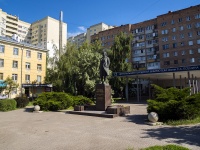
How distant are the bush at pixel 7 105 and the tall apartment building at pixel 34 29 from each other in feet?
187

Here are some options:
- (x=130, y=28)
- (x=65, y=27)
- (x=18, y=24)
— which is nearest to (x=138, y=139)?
(x=130, y=28)

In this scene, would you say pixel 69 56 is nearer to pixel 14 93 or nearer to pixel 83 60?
pixel 83 60

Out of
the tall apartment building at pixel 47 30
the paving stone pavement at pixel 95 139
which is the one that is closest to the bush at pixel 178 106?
the paving stone pavement at pixel 95 139

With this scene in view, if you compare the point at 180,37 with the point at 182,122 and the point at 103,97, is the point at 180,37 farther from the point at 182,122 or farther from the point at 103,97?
the point at 182,122

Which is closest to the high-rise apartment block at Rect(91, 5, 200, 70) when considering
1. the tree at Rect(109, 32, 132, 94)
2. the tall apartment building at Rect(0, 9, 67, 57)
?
the tree at Rect(109, 32, 132, 94)

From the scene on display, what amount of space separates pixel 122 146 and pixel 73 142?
68.5 inches

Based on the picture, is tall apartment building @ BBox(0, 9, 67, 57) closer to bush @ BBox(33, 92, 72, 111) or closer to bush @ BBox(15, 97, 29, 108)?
bush @ BBox(15, 97, 29, 108)

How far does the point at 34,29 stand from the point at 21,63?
53150 mm

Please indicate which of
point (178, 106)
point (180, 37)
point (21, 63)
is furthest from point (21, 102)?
point (180, 37)

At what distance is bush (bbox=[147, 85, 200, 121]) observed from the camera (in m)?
9.95

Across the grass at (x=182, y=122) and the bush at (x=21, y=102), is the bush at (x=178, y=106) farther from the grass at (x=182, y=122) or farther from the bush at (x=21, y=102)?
the bush at (x=21, y=102)

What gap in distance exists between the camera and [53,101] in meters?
17.0

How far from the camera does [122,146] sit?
6.04 meters

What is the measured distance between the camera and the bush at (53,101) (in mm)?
16828
